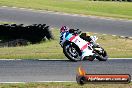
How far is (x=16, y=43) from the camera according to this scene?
20859 mm

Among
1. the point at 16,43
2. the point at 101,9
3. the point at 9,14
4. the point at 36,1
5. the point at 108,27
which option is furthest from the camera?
the point at 36,1

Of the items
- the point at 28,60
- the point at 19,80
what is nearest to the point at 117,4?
the point at 28,60

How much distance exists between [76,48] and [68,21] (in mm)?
15003

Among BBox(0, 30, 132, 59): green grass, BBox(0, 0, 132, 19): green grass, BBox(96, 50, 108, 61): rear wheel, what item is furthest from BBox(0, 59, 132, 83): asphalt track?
BBox(0, 0, 132, 19): green grass

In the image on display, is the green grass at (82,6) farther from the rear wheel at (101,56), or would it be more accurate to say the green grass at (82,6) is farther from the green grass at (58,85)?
the green grass at (58,85)

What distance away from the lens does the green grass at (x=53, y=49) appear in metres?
16.4

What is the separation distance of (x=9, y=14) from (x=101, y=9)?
8644 millimetres

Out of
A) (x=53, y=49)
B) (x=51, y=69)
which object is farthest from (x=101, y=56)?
(x=53, y=49)

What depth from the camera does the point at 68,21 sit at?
2994 centimetres

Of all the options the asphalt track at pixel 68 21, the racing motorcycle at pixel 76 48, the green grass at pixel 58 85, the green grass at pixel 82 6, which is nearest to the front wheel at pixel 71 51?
the racing motorcycle at pixel 76 48

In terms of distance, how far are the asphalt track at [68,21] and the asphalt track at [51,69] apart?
36.5 ft

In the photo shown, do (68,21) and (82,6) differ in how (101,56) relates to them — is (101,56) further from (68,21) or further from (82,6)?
(82,6)

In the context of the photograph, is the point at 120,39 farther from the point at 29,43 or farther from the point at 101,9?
the point at 101,9

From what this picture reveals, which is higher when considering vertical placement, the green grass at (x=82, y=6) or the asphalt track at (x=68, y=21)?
the asphalt track at (x=68, y=21)
